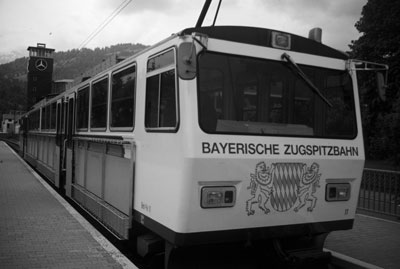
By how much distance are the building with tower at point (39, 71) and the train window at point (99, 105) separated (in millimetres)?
64125

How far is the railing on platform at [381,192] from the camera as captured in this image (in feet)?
28.0

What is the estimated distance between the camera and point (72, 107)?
939 centimetres

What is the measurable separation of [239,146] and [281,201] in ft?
2.72

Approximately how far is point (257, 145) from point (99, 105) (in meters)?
3.39

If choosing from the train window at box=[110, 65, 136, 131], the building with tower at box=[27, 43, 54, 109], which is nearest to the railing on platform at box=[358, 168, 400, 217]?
the train window at box=[110, 65, 136, 131]

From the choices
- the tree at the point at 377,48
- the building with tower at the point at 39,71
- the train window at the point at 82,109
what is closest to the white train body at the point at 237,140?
the train window at the point at 82,109

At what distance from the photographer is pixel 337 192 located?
5297mm

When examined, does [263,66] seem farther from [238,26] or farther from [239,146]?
[239,146]

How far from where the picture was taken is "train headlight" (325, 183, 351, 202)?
17.2 ft

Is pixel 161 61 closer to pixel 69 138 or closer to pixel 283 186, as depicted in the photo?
pixel 283 186

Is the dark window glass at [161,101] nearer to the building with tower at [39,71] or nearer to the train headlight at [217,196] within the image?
the train headlight at [217,196]

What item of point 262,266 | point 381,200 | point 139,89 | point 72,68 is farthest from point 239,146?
point 72,68

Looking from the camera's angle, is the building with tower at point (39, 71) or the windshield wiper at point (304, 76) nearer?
the windshield wiper at point (304, 76)

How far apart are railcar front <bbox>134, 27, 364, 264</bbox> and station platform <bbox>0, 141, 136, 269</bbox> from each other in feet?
2.26
